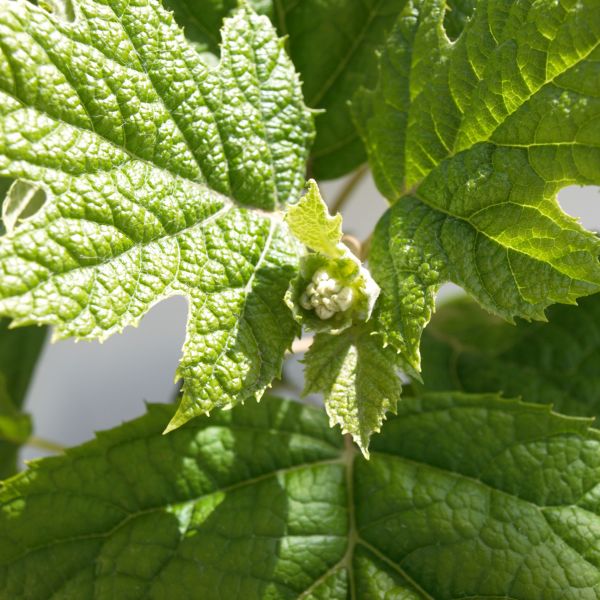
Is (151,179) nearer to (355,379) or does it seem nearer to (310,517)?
(355,379)

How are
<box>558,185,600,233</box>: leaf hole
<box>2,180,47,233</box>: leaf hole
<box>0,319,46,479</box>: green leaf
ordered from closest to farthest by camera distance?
<box>2,180,47,233</box>: leaf hole, <box>0,319,46,479</box>: green leaf, <box>558,185,600,233</box>: leaf hole

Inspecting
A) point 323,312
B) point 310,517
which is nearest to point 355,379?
point 323,312

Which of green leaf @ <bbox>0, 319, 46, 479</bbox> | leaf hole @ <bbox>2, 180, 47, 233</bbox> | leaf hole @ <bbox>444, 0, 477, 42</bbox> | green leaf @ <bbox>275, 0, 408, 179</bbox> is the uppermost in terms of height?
leaf hole @ <bbox>444, 0, 477, 42</bbox>

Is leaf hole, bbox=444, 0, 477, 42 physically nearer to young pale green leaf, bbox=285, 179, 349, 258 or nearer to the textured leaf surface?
the textured leaf surface

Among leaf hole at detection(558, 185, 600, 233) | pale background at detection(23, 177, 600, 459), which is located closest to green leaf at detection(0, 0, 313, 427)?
pale background at detection(23, 177, 600, 459)

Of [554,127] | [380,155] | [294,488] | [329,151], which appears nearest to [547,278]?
[554,127]

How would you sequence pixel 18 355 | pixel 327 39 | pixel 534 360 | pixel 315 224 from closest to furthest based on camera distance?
pixel 315 224
pixel 327 39
pixel 534 360
pixel 18 355

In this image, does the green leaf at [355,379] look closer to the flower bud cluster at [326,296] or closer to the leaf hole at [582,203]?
the flower bud cluster at [326,296]
